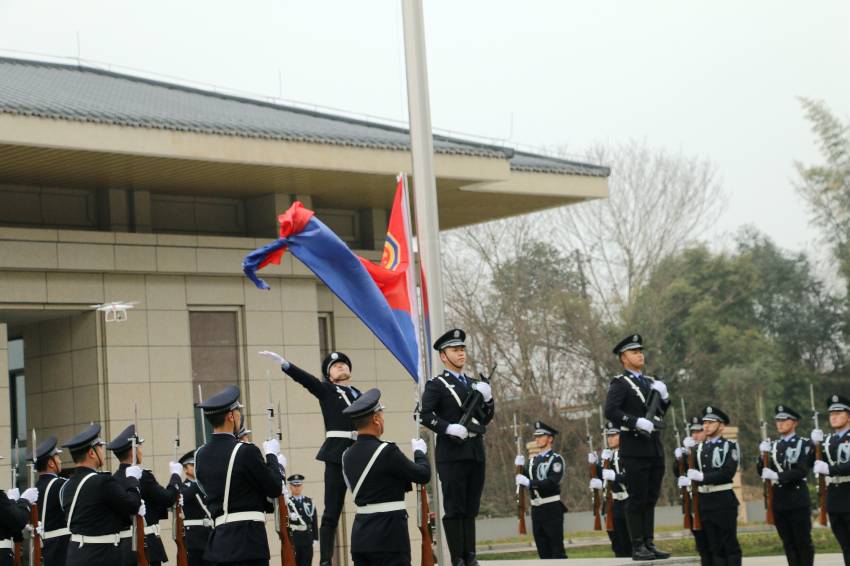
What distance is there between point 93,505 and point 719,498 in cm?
585

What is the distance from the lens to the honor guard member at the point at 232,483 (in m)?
8.68

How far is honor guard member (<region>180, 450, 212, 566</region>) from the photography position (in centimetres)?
1478

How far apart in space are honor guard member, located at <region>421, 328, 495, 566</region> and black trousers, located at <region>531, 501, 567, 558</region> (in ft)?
21.5

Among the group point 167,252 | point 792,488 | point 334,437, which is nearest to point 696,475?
point 792,488

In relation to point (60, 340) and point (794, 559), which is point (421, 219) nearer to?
point (794, 559)

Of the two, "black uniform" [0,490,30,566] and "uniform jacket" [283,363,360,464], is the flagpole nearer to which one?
"uniform jacket" [283,363,360,464]

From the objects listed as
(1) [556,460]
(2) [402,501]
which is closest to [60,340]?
(1) [556,460]

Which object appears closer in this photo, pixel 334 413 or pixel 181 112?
pixel 334 413

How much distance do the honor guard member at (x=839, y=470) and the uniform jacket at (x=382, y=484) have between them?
18.2ft

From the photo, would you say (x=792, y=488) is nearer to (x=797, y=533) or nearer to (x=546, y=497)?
(x=797, y=533)

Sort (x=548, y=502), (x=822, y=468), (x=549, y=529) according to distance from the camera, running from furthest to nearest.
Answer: (x=548, y=502), (x=549, y=529), (x=822, y=468)

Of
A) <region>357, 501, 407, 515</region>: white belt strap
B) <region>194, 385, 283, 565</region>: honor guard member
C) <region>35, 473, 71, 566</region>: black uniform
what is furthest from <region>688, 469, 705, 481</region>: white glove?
<region>35, 473, 71, 566</region>: black uniform

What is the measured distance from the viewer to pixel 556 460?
56.7ft

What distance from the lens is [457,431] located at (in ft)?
34.8
